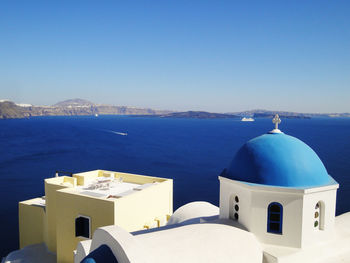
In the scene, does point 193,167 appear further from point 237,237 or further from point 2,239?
point 237,237

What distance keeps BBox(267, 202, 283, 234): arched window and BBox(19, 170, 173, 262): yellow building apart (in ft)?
27.9

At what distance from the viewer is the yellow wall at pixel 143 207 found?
15.0 m

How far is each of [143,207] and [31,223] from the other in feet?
31.5

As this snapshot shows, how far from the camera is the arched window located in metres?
8.33

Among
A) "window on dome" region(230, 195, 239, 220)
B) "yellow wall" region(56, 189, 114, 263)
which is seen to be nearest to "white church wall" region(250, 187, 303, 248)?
"window on dome" region(230, 195, 239, 220)

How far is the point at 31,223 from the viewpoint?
2028 centimetres

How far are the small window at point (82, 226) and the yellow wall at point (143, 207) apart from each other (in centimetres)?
200

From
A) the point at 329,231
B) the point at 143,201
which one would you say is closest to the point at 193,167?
the point at 143,201

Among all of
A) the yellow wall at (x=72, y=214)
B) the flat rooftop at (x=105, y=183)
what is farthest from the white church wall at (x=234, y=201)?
the flat rooftop at (x=105, y=183)

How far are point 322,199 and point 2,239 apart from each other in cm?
2883

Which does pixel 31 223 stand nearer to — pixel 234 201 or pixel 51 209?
pixel 51 209

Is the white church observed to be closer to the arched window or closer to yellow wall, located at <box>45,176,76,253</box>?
the arched window

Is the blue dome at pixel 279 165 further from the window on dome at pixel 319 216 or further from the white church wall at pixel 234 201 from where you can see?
the window on dome at pixel 319 216

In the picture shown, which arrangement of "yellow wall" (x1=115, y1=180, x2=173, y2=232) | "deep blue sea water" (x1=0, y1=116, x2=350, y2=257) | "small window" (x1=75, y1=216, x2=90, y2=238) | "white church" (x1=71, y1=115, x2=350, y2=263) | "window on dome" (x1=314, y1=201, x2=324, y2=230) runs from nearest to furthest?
"white church" (x1=71, y1=115, x2=350, y2=263)
"window on dome" (x1=314, y1=201, x2=324, y2=230)
"yellow wall" (x1=115, y1=180, x2=173, y2=232)
"small window" (x1=75, y1=216, x2=90, y2=238)
"deep blue sea water" (x1=0, y1=116, x2=350, y2=257)
